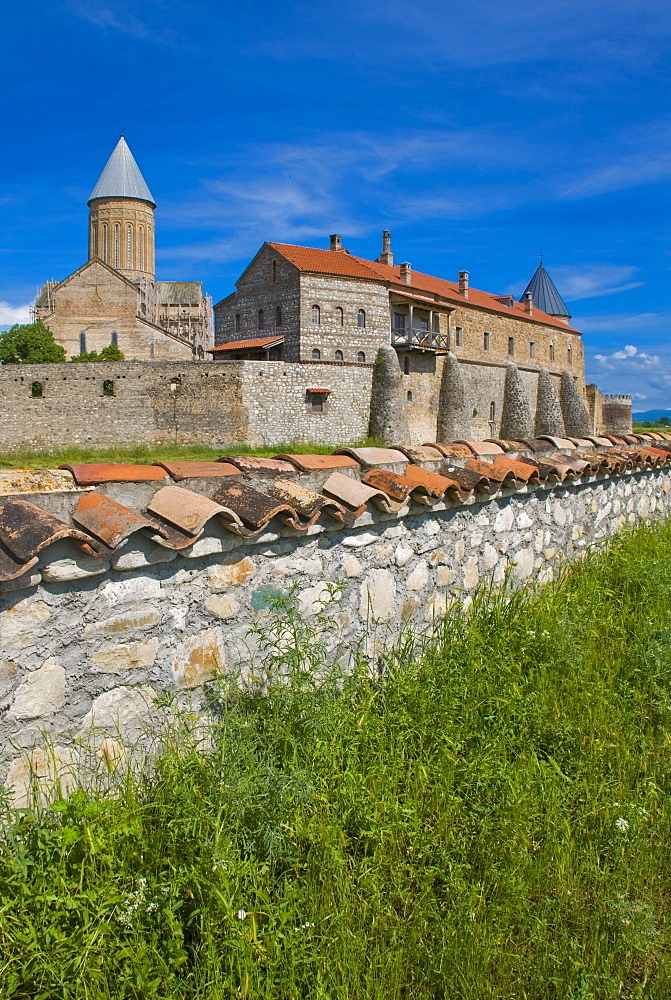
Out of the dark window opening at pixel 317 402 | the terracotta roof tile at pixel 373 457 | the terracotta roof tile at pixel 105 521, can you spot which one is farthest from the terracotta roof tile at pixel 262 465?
the dark window opening at pixel 317 402

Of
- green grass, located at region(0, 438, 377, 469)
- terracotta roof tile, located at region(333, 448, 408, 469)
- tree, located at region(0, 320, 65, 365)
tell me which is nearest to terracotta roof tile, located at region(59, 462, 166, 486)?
terracotta roof tile, located at region(333, 448, 408, 469)

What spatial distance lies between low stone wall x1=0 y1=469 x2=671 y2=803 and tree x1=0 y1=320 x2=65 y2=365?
128ft

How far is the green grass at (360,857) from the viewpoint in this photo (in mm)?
1488

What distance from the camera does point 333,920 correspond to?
1.64 meters

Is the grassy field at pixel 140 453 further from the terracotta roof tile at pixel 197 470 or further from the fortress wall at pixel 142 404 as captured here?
the terracotta roof tile at pixel 197 470

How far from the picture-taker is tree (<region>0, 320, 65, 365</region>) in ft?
124

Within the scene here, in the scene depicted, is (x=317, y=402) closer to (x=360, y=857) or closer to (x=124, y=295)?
(x=124, y=295)

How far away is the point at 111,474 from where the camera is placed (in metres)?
2.12

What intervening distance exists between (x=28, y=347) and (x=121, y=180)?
20677 mm

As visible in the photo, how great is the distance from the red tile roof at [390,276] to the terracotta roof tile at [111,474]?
93.4 ft

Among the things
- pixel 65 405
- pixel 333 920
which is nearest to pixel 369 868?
pixel 333 920

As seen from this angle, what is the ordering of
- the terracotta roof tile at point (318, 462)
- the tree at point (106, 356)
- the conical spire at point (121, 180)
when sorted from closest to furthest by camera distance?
the terracotta roof tile at point (318, 462)
the tree at point (106, 356)
the conical spire at point (121, 180)

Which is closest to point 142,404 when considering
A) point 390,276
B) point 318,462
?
point 390,276

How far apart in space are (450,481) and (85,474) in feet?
5.80
